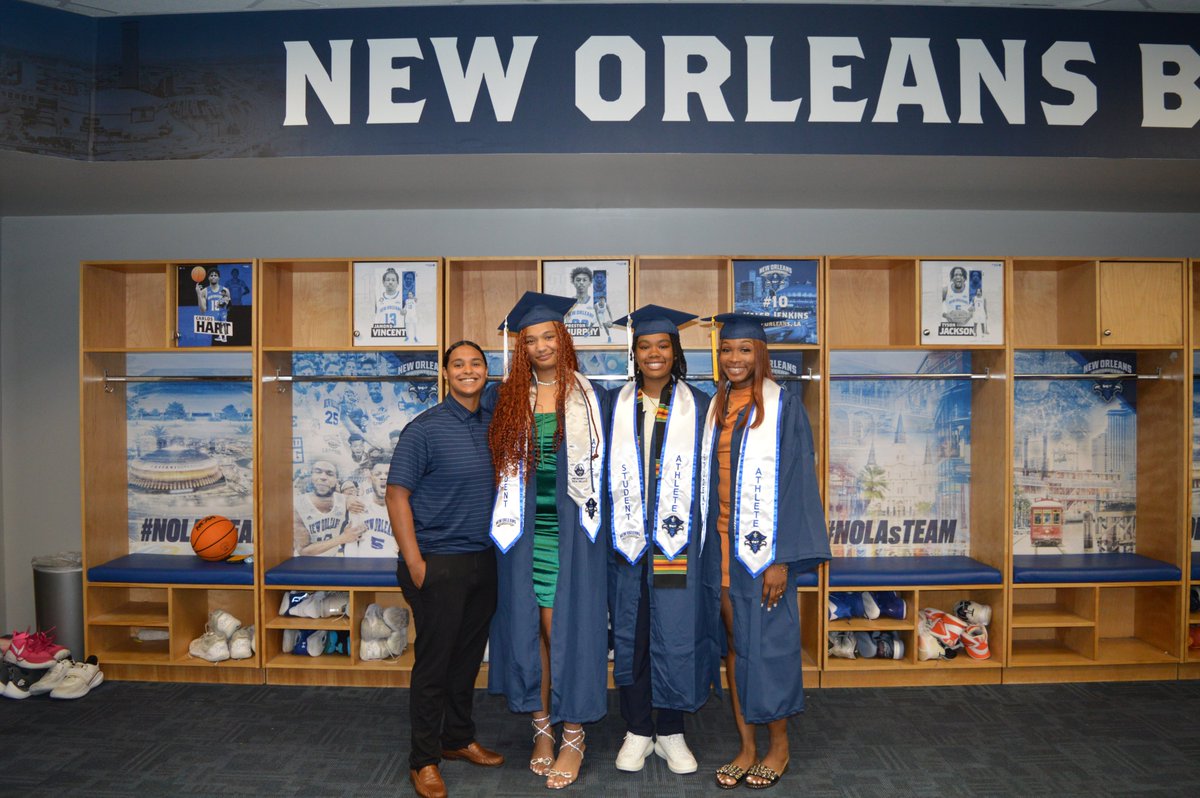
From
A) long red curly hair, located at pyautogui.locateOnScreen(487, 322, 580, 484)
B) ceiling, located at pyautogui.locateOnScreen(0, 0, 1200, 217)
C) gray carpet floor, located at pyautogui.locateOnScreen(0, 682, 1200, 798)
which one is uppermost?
ceiling, located at pyautogui.locateOnScreen(0, 0, 1200, 217)

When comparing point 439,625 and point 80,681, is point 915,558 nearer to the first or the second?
point 439,625

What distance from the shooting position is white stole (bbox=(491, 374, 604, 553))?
8.89 feet

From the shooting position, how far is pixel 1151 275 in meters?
3.71

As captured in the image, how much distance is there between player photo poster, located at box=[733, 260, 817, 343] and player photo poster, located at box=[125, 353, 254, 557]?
2.72m

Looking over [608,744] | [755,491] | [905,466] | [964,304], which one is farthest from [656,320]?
[905,466]

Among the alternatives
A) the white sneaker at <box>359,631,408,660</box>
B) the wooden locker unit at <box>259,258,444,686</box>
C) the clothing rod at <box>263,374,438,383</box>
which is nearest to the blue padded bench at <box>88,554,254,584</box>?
the wooden locker unit at <box>259,258,444,686</box>

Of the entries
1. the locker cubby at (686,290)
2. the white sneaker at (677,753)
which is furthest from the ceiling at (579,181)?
the white sneaker at (677,753)

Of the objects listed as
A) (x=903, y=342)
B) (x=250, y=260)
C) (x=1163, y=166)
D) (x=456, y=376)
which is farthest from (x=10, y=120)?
(x=1163, y=166)

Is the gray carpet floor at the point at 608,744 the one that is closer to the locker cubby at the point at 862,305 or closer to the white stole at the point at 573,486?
the white stole at the point at 573,486

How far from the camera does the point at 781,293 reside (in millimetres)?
3660

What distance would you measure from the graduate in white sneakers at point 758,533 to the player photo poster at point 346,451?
1.90m

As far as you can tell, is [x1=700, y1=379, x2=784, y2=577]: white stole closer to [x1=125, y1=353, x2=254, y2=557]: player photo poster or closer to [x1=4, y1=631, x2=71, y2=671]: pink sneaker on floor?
[x1=125, y1=353, x2=254, y2=557]: player photo poster

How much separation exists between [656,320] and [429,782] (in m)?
1.85

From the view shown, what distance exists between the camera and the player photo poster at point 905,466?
4.07 metres
